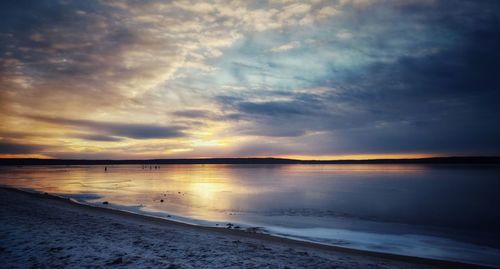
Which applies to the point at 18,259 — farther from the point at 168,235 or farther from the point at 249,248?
the point at 249,248

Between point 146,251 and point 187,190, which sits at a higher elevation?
point 146,251

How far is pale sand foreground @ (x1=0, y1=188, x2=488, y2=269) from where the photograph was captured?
8.97 metres

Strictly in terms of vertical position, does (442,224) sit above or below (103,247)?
below

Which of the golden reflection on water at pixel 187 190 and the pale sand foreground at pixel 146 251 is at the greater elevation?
the pale sand foreground at pixel 146 251

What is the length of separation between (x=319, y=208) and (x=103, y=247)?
2194 centimetres

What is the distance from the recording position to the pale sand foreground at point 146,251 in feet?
29.4

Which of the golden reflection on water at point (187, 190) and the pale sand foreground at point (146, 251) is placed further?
the golden reflection on water at point (187, 190)

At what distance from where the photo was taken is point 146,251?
1030cm

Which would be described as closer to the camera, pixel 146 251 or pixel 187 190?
pixel 146 251

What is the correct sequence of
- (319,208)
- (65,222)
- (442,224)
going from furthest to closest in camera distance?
(319,208), (442,224), (65,222)

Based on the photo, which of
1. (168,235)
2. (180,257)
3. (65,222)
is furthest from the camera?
(65,222)

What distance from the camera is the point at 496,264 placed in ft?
40.2

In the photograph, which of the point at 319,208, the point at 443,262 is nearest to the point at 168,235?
the point at 443,262

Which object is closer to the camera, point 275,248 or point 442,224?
point 275,248
